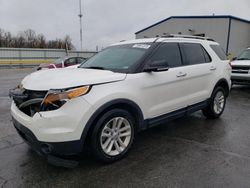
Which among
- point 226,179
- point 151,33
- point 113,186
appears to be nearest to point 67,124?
point 113,186

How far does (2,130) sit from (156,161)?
335 cm

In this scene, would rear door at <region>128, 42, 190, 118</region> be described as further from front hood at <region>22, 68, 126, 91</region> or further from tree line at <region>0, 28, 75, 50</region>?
tree line at <region>0, 28, 75, 50</region>

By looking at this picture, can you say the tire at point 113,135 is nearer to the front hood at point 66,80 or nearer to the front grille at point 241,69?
the front hood at point 66,80

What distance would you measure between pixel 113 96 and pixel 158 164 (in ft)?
3.96

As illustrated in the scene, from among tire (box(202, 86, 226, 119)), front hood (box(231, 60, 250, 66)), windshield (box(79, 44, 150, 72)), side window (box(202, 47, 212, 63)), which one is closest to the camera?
windshield (box(79, 44, 150, 72))

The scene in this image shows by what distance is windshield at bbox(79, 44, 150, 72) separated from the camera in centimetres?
394

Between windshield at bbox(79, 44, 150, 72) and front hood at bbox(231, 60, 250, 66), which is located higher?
windshield at bbox(79, 44, 150, 72)

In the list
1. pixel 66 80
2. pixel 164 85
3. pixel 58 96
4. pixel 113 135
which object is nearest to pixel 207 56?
pixel 164 85

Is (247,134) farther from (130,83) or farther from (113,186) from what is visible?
(113,186)

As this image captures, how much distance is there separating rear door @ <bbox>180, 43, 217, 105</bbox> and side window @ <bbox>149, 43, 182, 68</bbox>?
18cm

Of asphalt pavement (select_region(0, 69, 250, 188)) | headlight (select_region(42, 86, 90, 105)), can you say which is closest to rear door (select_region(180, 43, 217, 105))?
asphalt pavement (select_region(0, 69, 250, 188))

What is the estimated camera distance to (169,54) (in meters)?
4.44

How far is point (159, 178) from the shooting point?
10.3ft

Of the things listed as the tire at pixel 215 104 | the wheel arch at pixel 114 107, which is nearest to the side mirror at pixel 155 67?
the wheel arch at pixel 114 107
